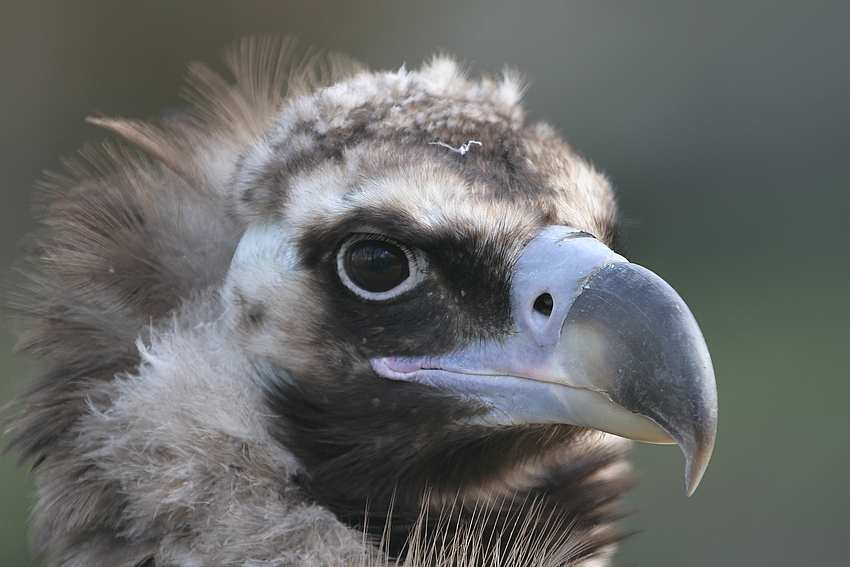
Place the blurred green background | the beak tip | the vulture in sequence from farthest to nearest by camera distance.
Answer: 1. the blurred green background
2. the vulture
3. the beak tip

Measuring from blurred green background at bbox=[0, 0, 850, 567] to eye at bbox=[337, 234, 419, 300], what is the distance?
4107 mm

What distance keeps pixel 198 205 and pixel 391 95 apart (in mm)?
492

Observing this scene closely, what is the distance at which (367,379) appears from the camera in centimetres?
167

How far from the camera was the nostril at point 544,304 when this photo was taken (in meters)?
1.55

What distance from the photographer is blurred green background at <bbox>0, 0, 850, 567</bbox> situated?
227 inches

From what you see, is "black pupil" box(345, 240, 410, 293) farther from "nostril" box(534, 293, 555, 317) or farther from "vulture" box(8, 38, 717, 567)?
"nostril" box(534, 293, 555, 317)

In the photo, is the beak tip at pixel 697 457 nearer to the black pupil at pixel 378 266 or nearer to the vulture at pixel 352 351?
the vulture at pixel 352 351

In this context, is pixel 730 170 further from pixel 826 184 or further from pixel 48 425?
pixel 48 425

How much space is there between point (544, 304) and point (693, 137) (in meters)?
7.31

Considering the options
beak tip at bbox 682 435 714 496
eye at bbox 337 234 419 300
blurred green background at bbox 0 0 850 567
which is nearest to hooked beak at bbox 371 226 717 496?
beak tip at bbox 682 435 714 496

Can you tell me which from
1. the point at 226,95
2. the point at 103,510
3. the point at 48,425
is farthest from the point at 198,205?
the point at 103,510

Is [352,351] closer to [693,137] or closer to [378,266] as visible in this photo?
[378,266]

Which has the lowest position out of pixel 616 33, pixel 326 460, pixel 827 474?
pixel 326 460

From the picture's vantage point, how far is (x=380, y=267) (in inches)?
64.0
